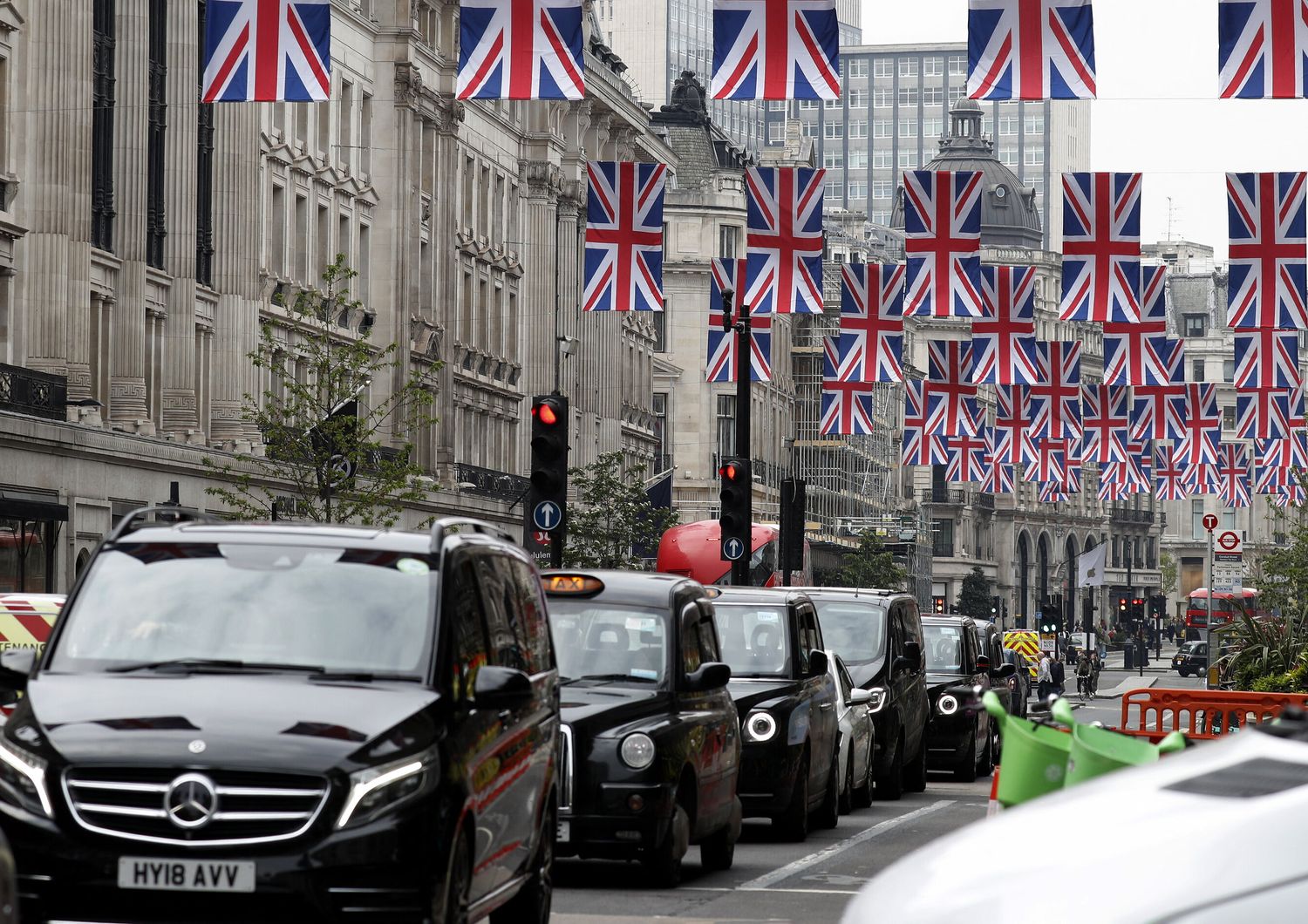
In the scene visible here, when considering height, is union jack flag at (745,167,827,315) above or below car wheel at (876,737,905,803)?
above

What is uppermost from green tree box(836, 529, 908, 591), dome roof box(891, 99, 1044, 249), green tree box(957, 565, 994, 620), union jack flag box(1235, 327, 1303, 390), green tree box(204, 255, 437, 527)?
dome roof box(891, 99, 1044, 249)

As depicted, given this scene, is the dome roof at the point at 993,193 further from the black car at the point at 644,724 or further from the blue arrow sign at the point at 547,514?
the black car at the point at 644,724

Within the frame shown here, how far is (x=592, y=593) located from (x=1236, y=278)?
22468mm

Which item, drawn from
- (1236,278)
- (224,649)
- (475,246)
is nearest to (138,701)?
(224,649)

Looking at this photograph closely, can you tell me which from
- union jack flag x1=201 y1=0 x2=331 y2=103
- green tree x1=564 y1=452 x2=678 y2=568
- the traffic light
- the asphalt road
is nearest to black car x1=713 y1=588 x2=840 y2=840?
the asphalt road

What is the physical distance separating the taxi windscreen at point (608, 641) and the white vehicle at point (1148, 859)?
9723 mm

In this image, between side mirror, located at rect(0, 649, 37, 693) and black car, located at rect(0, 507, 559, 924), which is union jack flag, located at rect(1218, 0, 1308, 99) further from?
side mirror, located at rect(0, 649, 37, 693)

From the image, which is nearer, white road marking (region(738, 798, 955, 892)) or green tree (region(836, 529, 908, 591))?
white road marking (region(738, 798, 955, 892))

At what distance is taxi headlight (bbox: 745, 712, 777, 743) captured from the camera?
1784 centimetres

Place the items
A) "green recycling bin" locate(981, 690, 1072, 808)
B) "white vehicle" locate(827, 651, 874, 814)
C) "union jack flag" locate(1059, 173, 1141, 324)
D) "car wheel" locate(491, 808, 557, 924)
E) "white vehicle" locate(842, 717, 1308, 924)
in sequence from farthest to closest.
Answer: "union jack flag" locate(1059, 173, 1141, 324), "white vehicle" locate(827, 651, 874, 814), "car wheel" locate(491, 808, 557, 924), "green recycling bin" locate(981, 690, 1072, 808), "white vehicle" locate(842, 717, 1308, 924)

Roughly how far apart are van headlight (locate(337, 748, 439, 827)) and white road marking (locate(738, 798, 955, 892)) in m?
5.88

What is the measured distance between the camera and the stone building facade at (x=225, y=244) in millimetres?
41031

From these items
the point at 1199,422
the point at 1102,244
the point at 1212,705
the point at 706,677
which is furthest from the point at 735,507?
the point at 1199,422

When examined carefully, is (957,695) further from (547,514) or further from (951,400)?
(951,400)
